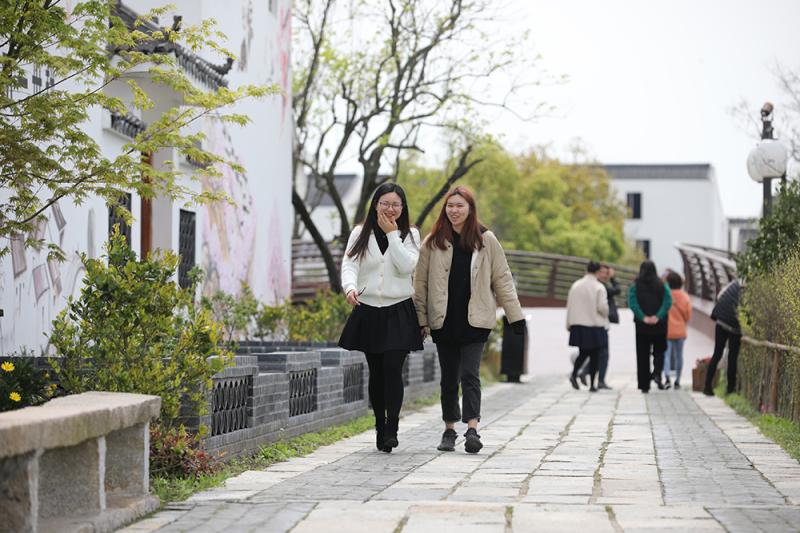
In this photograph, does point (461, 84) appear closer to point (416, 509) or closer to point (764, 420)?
point (764, 420)

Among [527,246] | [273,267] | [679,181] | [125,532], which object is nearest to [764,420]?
[125,532]

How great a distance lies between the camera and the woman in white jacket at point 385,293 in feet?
29.1

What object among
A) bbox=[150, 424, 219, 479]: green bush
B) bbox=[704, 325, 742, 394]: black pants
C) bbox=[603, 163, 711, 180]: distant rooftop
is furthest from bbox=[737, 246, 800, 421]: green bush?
bbox=[603, 163, 711, 180]: distant rooftop

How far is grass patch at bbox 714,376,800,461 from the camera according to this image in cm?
961

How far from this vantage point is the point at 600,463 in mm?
8461

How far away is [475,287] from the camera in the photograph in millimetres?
9164

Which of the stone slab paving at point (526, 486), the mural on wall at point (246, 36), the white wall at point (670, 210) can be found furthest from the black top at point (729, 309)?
the white wall at point (670, 210)

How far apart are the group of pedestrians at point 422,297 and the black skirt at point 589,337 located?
8.49m

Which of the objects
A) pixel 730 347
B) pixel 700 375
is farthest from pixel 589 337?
pixel 730 347

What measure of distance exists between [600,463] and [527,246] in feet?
174

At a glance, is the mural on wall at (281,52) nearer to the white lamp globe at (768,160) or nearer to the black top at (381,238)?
the white lamp globe at (768,160)

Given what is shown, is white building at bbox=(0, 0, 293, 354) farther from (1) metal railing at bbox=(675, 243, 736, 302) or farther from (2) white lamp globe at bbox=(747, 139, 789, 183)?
(1) metal railing at bbox=(675, 243, 736, 302)

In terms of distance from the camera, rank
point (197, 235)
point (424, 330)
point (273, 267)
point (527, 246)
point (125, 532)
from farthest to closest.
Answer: point (527, 246) < point (273, 267) < point (197, 235) < point (424, 330) < point (125, 532)

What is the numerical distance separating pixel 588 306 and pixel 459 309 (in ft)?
28.7
